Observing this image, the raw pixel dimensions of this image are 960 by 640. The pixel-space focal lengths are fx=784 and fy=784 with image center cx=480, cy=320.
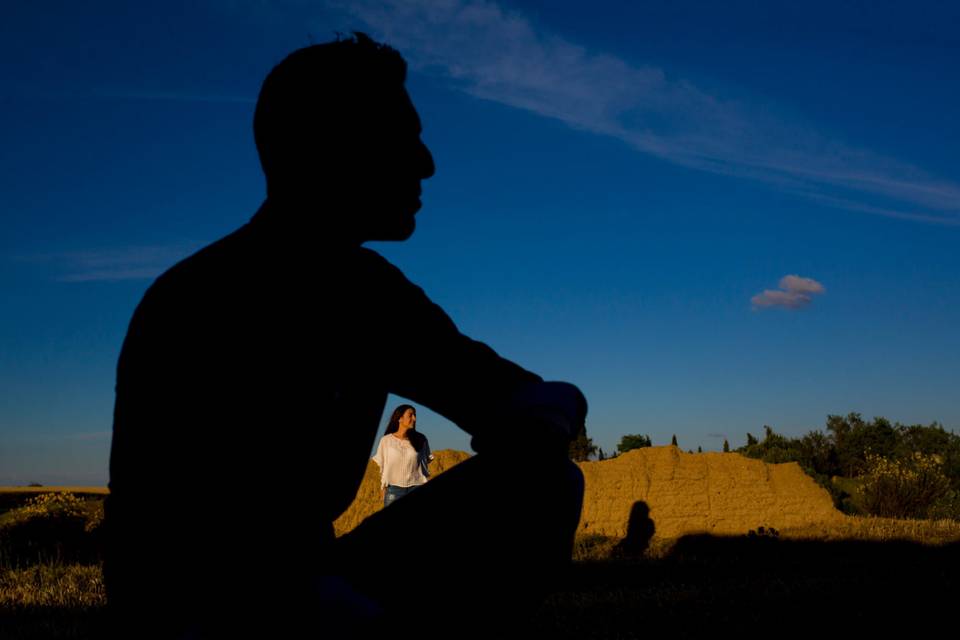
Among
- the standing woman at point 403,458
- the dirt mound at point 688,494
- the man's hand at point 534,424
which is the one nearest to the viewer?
the man's hand at point 534,424

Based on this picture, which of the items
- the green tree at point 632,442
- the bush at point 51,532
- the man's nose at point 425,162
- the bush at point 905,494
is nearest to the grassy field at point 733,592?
A: the man's nose at point 425,162

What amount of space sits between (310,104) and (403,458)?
8.67m

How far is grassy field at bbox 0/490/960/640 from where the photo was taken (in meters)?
5.09

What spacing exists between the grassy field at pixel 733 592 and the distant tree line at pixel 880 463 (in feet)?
16.2

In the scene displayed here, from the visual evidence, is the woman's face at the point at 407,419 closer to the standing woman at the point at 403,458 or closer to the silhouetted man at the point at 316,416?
the standing woman at the point at 403,458

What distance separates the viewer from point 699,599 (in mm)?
5980

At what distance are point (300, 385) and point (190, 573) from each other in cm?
30

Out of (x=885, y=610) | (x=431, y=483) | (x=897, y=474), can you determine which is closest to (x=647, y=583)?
(x=885, y=610)

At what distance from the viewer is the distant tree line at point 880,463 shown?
623 inches

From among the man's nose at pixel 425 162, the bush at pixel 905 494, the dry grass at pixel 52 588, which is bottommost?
the dry grass at pixel 52 588

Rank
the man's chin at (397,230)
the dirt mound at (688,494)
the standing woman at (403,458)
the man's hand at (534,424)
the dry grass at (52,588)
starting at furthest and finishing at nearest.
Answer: the dirt mound at (688,494), the standing woman at (403,458), the dry grass at (52,588), the man's chin at (397,230), the man's hand at (534,424)

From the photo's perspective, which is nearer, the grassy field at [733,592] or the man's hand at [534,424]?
the man's hand at [534,424]

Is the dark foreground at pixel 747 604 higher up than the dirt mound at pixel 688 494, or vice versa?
the dirt mound at pixel 688 494

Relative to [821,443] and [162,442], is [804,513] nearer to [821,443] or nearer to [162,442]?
[162,442]
